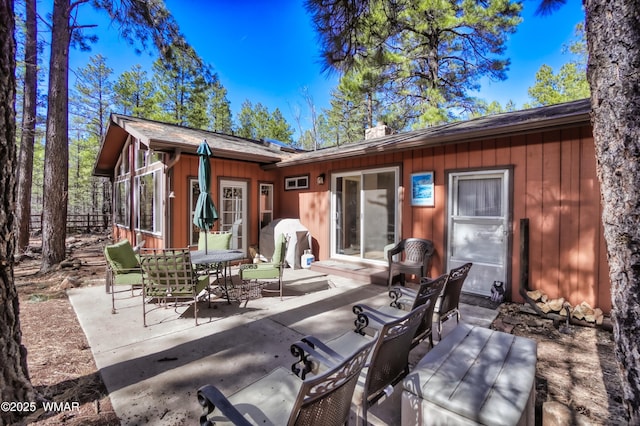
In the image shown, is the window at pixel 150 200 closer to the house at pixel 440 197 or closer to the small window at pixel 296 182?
the house at pixel 440 197

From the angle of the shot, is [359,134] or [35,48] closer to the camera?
[35,48]

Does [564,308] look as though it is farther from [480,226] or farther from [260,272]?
[260,272]

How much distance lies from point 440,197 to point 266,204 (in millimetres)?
4682

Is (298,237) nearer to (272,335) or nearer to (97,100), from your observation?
(272,335)

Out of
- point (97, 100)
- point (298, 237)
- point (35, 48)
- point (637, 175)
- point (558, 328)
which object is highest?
point (97, 100)

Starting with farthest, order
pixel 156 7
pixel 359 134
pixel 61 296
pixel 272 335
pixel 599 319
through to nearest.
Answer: pixel 359 134 < pixel 156 7 < pixel 61 296 < pixel 599 319 < pixel 272 335

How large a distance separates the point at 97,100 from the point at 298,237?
60.8 ft

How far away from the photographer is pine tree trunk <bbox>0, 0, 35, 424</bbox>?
1.85 meters

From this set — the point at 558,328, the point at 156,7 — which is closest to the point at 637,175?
the point at 558,328

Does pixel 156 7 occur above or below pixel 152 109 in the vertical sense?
below

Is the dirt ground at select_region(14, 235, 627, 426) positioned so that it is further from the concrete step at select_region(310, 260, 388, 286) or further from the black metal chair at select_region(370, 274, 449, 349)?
the concrete step at select_region(310, 260, 388, 286)

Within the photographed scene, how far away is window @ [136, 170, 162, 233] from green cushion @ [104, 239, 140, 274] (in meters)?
2.20

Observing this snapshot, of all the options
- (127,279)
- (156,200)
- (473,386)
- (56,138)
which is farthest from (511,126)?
(56,138)

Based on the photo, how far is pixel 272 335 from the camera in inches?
129
